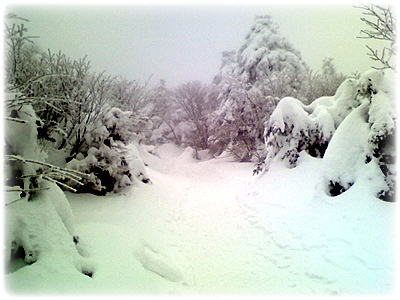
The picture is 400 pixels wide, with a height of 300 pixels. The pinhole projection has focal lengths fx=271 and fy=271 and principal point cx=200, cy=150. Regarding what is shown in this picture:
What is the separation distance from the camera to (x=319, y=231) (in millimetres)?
5121

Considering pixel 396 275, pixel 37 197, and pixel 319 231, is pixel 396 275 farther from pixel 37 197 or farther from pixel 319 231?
pixel 37 197

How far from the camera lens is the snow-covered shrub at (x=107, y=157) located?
702 cm

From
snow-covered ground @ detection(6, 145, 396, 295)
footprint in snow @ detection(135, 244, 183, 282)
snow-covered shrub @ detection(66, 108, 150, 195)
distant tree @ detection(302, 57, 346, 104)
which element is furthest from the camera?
distant tree @ detection(302, 57, 346, 104)

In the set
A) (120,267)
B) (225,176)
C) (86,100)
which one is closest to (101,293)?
(120,267)

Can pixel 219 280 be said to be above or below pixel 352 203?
below

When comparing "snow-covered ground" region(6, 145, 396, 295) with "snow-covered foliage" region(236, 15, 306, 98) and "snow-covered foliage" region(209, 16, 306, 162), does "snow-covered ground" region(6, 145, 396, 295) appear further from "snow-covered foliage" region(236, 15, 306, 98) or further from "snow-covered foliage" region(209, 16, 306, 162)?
"snow-covered foliage" region(236, 15, 306, 98)

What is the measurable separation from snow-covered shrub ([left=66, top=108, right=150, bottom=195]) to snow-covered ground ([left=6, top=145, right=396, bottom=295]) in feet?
1.27

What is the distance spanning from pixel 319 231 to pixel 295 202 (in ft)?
4.96

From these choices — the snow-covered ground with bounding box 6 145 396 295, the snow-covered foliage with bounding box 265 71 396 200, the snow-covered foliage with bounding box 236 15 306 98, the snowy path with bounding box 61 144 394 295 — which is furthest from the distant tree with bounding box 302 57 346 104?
the snowy path with bounding box 61 144 394 295

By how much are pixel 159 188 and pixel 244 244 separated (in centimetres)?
471

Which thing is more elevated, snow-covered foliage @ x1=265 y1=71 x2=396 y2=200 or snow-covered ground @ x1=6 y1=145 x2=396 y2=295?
snow-covered foliage @ x1=265 y1=71 x2=396 y2=200

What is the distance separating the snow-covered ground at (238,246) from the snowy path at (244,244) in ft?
0.05

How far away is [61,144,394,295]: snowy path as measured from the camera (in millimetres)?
3744

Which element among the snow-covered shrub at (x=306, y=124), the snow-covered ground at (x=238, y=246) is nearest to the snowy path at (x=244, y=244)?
the snow-covered ground at (x=238, y=246)
